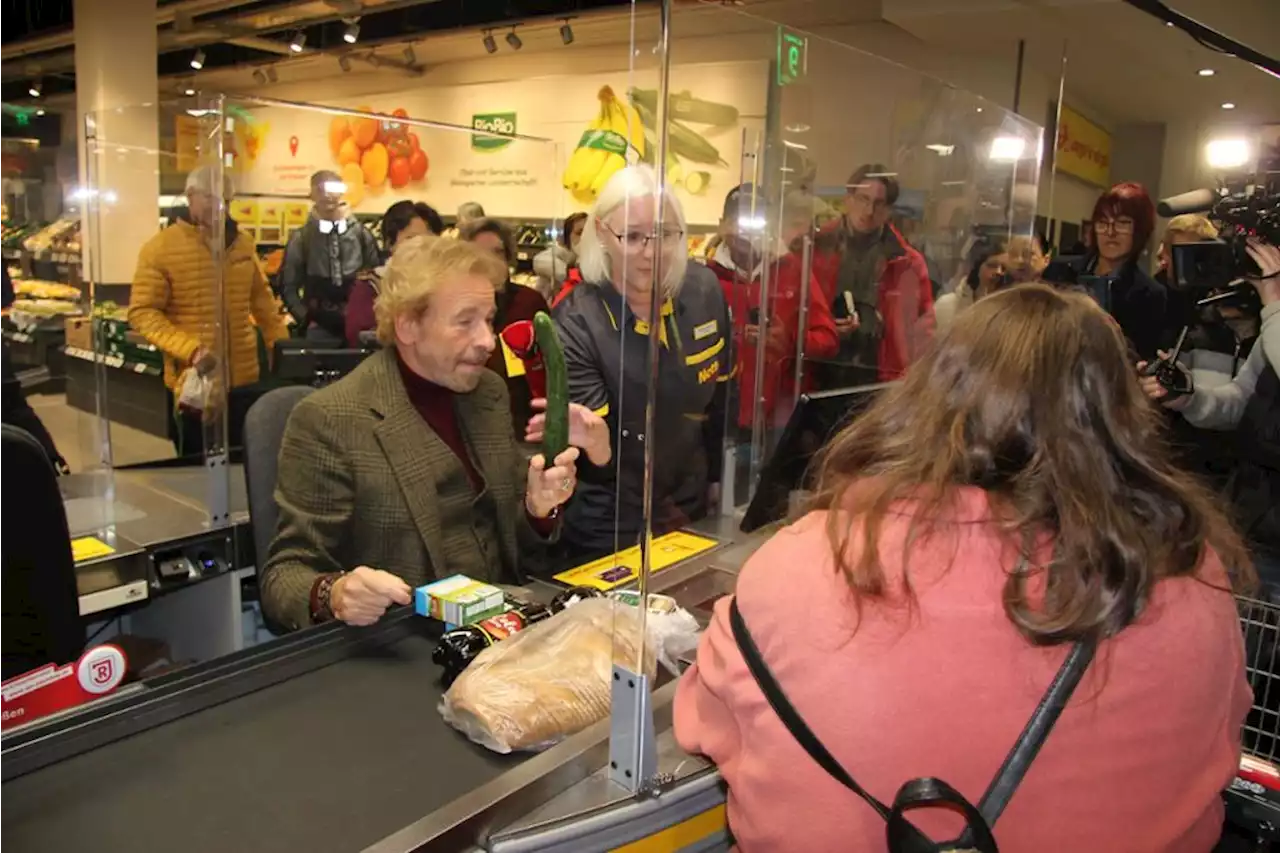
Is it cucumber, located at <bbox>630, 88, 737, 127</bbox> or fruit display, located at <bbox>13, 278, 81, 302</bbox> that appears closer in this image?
cucumber, located at <bbox>630, 88, 737, 127</bbox>

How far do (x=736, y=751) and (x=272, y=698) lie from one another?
637 millimetres

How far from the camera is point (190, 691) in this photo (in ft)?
3.99

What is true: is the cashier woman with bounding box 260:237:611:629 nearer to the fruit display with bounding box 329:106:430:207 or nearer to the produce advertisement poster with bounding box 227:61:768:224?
the produce advertisement poster with bounding box 227:61:768:224

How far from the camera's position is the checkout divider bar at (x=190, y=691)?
108 centimetres

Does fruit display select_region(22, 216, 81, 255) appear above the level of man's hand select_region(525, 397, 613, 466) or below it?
above


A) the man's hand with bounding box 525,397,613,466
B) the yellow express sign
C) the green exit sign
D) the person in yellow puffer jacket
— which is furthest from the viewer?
the yellow express sign

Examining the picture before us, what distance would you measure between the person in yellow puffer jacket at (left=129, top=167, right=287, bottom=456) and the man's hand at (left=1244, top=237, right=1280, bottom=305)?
8.92 ft

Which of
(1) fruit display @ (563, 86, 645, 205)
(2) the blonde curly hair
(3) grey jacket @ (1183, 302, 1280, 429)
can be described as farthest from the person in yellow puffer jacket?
(3) grey jacket @ (1183, 302, 1280, 429)

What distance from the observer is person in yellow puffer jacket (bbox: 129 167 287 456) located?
2994mm

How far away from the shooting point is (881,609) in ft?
2.75

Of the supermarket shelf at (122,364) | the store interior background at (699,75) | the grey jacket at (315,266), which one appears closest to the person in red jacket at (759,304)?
the store interior background at (699,75)

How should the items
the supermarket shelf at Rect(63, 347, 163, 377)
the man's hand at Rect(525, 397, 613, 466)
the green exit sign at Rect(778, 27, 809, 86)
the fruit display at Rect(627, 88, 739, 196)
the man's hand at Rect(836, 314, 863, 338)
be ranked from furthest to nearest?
the supermarket shelf at Rect(63, 347, 163, 377) < the man's hand at Rect(836, 314, 863, 338) < the green exit sign at Rect(778, 27, 809, 86) < the man's hand at Rect(525, 397, 613, 466) < the fruit display at Rect(627, 88, 739, 196)

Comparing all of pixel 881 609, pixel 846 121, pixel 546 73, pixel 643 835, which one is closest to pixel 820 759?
pixel 881 609

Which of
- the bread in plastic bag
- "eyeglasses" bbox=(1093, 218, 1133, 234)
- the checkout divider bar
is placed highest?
"eyeglasses" bbox=(1093, 218, 1133, 234)
